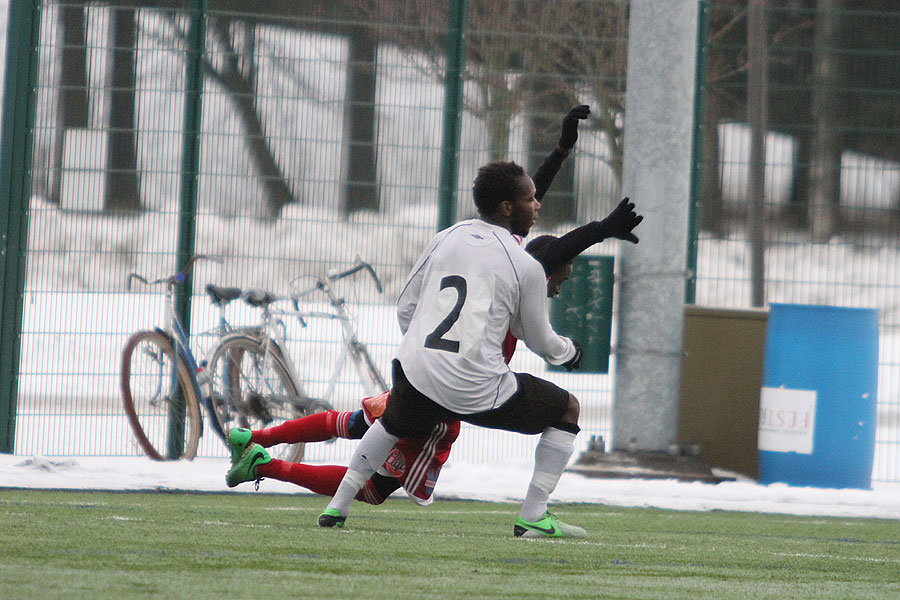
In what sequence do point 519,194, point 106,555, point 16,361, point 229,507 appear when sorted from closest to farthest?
1. point 106,555
2. point 519,194
3. point 229,507
4. point 16,361

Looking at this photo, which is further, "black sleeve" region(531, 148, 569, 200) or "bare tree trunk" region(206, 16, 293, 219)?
"bare tree trunk" region(206, 16, 293, 219)

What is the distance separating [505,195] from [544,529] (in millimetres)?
1253

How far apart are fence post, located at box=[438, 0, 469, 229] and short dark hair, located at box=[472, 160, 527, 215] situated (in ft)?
12.2

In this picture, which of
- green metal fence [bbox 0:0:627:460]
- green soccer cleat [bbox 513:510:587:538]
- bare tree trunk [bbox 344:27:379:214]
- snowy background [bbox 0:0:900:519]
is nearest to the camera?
green soccer cleat [bbox 513:510:587:538]

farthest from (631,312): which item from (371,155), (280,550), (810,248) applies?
(280,550)

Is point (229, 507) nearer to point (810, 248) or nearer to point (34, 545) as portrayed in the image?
point (34, 545)

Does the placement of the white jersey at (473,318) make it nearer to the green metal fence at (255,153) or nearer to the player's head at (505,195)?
the player's head at (505,195)

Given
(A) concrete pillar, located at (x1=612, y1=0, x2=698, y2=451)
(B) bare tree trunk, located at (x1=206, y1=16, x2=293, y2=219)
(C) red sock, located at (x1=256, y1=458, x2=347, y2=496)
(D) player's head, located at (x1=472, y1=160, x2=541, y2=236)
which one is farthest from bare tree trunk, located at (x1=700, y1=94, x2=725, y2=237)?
(C) red sock, located at (x1=256, y1=458, x2=347, y2=496)

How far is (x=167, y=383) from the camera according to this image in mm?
8844

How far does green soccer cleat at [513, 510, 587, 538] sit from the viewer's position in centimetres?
550

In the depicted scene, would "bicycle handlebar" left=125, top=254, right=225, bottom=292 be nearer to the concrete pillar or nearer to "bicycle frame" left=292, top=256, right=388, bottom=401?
"bicycle frame" left=292, top=256, right=388, bottom=401

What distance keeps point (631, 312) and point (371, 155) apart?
188 cm

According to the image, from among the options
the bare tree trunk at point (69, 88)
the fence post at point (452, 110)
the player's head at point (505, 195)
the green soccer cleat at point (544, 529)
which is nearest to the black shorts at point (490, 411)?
the green soccer cleat at point (544, 529)

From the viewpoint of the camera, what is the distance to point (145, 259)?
29.5ft
